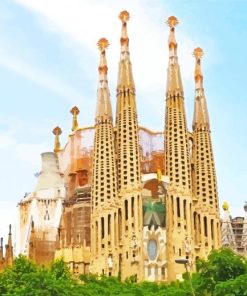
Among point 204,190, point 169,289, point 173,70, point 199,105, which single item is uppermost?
point 173,70

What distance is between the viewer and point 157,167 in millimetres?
57844

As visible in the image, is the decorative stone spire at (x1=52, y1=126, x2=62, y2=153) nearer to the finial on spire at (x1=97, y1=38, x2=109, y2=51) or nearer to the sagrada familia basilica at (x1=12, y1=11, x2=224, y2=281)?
the sagrada familia basilica at (x1=12, y1=11, x2=224, y2=281)

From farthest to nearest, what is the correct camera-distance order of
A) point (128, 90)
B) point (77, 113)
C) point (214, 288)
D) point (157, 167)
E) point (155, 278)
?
1. point (77, 113)
2. point (157, 167)
3. point (128, 90)
4. point (155, 278)
5. point (214, 288)

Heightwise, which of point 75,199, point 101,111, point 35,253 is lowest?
point 35,253

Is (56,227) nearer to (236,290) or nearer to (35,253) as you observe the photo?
(35,253)

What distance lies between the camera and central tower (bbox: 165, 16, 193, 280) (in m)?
51.0

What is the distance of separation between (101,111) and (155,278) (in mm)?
12294

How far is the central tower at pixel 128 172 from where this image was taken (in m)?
50.7

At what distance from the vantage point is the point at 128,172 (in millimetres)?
52219

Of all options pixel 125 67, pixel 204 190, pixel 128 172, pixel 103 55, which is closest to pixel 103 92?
pixel 125 67

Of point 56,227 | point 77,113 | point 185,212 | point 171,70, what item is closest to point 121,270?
point 185,212

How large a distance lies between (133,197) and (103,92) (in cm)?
831

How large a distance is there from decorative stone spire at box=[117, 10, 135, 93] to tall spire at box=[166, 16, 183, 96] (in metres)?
2.71

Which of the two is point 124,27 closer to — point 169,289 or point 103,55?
point 103,55
